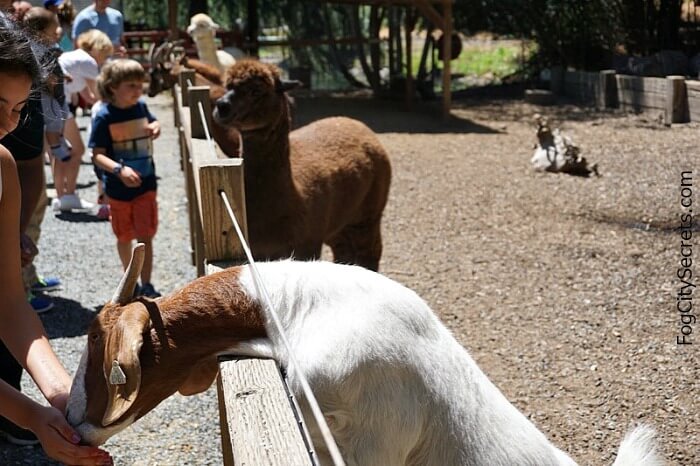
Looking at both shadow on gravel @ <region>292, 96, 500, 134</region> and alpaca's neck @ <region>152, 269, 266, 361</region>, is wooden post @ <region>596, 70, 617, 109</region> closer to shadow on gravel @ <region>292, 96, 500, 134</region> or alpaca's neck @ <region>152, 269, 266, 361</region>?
shadow on gravel @ <region>292, 96, 500, 134</region>

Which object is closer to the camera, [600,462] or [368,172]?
[600,462]

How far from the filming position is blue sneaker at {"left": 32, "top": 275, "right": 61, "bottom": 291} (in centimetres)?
629

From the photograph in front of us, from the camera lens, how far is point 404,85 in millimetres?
17219

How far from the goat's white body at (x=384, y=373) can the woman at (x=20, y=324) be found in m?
0.46

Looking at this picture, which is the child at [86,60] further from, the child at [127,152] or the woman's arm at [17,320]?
the woman's arm at [17,320]

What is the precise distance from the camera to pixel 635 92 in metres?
13.6

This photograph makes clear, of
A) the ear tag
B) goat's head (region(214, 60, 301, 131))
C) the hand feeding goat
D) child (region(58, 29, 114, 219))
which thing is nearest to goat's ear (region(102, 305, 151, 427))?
the ear tag

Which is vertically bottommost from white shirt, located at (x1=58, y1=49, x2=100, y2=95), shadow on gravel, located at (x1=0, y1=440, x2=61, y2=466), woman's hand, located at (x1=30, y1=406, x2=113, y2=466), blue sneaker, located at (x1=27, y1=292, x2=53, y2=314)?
shadow on gravel, located at (x1=0, y1=440, x2=61, y2=466)

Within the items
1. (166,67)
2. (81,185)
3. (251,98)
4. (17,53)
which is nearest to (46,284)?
(251,98)

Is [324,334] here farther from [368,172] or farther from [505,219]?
[505,219]

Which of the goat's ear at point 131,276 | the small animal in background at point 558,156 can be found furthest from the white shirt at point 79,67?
the goat's ear at point 131,276

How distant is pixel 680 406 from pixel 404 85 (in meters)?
13.6

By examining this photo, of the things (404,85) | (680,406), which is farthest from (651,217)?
A: (404,85)

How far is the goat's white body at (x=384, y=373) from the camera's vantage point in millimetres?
1963
